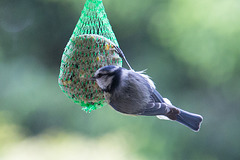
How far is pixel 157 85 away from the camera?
162 inches

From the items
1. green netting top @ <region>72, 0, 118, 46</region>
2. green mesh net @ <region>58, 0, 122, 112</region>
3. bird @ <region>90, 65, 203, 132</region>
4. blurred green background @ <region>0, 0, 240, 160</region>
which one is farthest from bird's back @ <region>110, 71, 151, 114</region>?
blurred green background @ <region>0, 0, 240, 160</region>

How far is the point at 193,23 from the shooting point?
4.06 meters

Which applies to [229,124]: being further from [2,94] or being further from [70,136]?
[2,94]

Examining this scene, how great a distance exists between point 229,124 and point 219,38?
3.14ft

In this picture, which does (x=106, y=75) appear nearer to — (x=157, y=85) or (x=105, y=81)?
(x=105, y=81)

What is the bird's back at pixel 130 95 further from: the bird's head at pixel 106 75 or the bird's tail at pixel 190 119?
the bird's tail at pixel 190 119

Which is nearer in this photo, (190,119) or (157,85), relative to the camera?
(190,119)

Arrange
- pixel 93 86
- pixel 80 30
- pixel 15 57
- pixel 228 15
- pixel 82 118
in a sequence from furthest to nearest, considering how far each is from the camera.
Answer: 1. pixel 15 57
2. pixel 82 118
3. pixel 228 15
4. pixel 80 30
5. pixel 93 86

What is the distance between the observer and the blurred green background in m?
4.03

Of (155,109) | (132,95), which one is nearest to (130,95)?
(132,95)

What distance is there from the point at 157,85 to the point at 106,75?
216cm

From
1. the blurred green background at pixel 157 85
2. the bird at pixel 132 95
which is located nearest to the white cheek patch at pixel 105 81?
the bird at pixel 132 95

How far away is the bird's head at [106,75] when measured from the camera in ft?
6.54

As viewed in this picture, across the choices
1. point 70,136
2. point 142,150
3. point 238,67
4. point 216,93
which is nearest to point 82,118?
point 70,136
